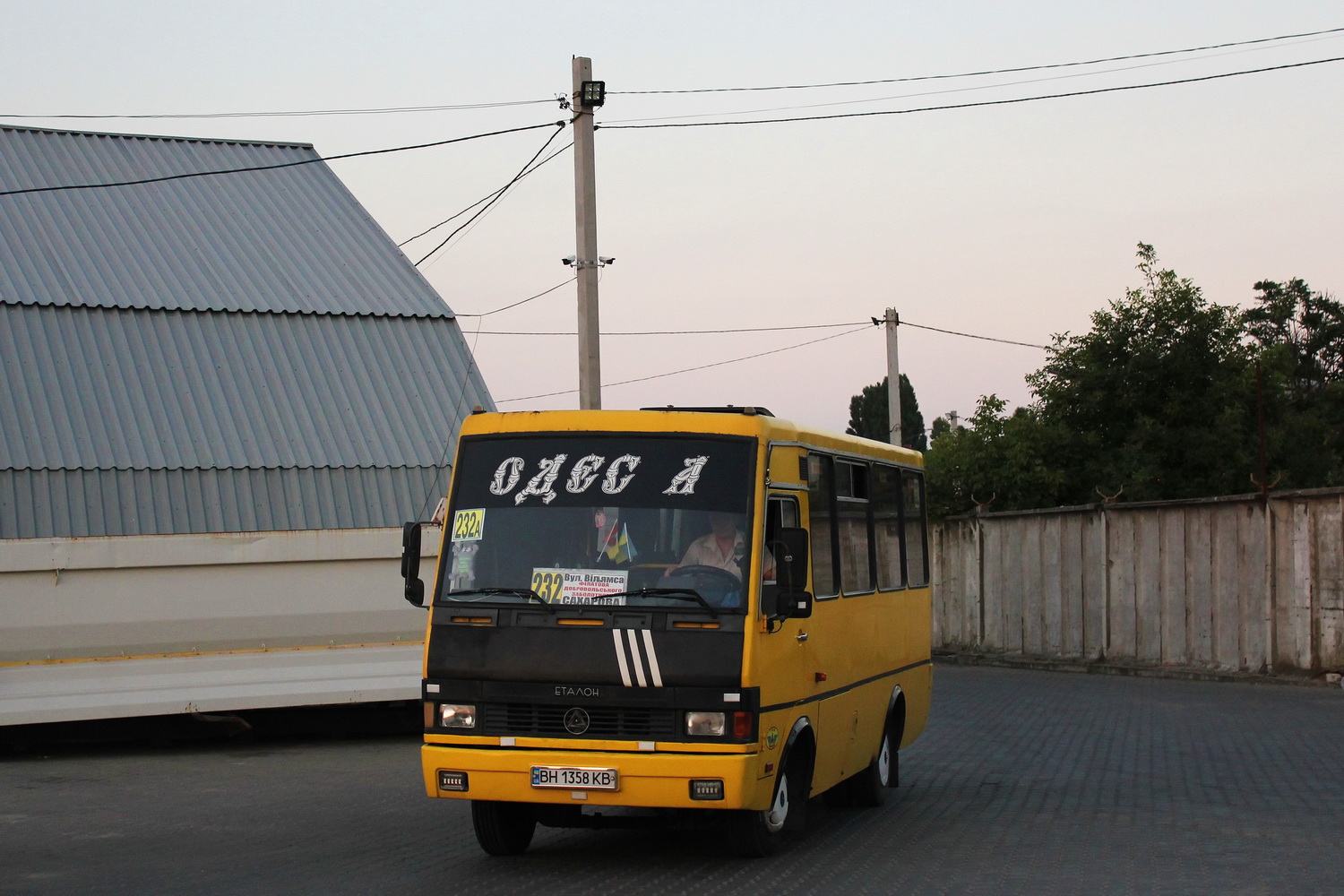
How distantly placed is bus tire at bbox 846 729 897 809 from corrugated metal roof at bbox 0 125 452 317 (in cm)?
1333

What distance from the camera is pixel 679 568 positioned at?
8.98 meters

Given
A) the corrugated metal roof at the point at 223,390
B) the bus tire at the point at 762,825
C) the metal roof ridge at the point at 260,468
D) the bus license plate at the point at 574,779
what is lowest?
the bus tire at the point at 762,825

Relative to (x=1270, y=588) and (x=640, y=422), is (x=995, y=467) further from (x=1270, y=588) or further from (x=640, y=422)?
(x=640, y=422)

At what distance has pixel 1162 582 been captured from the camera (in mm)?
23953

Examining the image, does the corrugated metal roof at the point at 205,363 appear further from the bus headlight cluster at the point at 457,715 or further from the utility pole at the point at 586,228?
the bus headlight cluster at the point at 457,715

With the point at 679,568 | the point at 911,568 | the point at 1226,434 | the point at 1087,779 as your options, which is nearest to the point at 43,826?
the point at 679,568

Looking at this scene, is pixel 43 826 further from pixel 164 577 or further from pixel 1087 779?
pixel 1087 779

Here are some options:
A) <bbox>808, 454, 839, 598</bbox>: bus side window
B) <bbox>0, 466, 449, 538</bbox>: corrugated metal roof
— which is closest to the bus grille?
<bbox>808, 454, 839, 598</bbox>: bus side window

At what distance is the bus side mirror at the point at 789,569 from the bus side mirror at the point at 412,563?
2.06 meters

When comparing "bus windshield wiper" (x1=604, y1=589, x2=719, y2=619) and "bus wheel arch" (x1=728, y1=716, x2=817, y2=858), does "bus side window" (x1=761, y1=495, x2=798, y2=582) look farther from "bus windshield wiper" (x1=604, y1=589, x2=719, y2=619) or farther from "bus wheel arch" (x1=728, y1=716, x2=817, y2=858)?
"bus wheel arch" (x1=728, y1=716, x2=817, y2=858)

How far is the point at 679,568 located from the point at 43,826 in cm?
504

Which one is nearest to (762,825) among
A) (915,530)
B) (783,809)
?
(783,809)

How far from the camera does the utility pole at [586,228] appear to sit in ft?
66.7

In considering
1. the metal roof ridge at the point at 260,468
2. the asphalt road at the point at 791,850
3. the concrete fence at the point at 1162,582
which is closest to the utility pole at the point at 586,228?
the metal roof ridge at the point at 260,468
